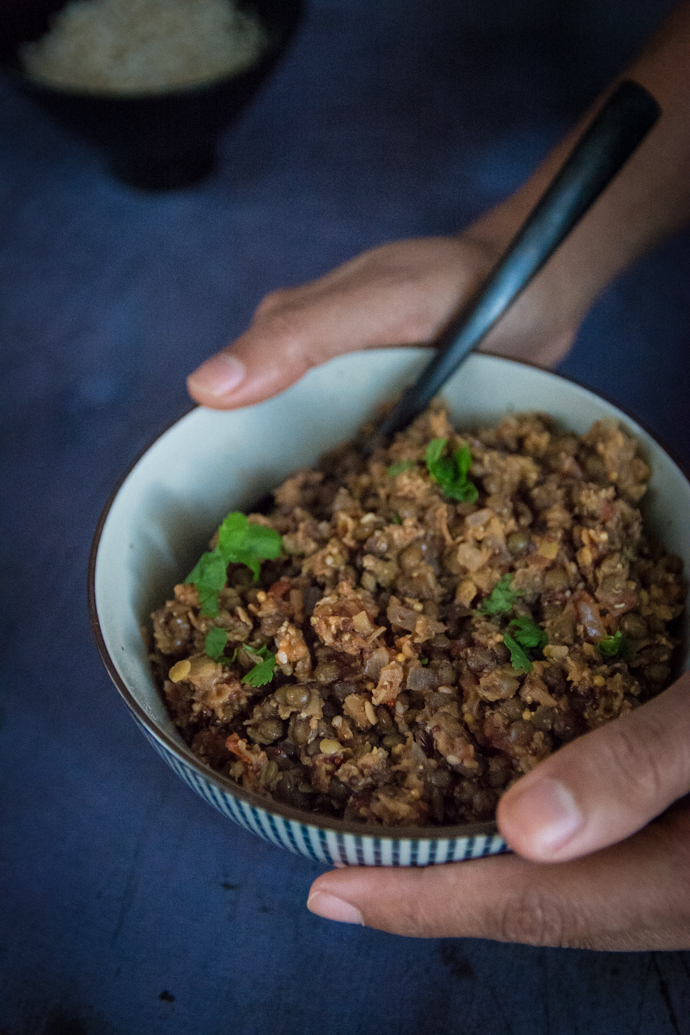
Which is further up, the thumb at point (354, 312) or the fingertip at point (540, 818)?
the fingertip at point (540, 818)

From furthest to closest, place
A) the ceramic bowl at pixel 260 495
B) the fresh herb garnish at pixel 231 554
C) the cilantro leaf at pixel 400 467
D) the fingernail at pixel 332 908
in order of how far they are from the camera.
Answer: the cilantro leaf at pixel 400 467, the fresh herb garnish at pixel 231 554, the fingernail at pixel 332 908, the ceramic bowl at pixel 260 495

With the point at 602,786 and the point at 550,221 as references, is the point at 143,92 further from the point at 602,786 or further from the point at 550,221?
the point at 602,786

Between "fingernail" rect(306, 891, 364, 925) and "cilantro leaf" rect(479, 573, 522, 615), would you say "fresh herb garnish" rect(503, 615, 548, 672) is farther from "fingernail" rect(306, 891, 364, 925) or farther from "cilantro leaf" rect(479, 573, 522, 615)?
"fingernail" rect(306, 891, 364, 925)

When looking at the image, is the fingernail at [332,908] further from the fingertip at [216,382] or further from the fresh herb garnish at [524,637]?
the fingertip at [216,382]

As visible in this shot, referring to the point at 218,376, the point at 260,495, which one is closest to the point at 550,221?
the point at 218,376

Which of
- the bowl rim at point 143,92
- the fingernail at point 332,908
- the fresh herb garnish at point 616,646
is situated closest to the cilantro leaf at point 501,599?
the fresh herb garnish at point 616,646

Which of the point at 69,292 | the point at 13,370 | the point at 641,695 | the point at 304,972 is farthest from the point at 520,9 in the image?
the point at 304,972
